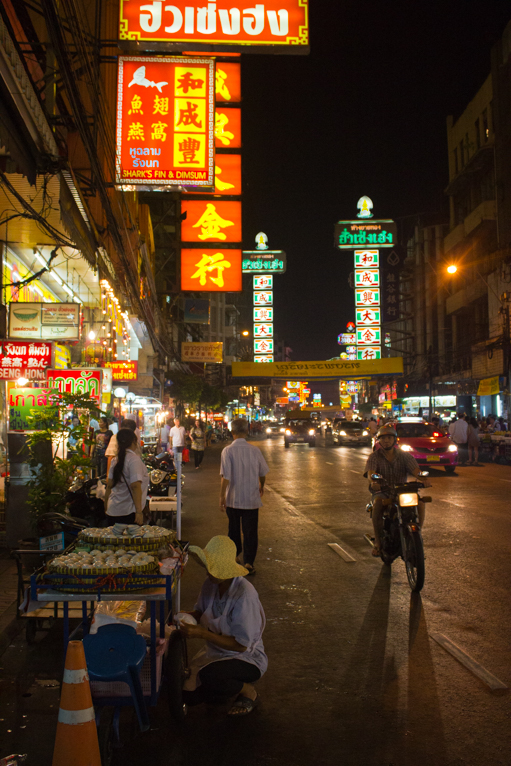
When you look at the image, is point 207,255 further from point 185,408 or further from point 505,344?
point 185,408

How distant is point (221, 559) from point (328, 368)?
1572 inches

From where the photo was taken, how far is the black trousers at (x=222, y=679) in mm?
3840

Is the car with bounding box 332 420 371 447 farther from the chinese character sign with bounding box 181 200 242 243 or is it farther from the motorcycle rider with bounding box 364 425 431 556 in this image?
the motorcycle rider with bounding box 364 425 431 556

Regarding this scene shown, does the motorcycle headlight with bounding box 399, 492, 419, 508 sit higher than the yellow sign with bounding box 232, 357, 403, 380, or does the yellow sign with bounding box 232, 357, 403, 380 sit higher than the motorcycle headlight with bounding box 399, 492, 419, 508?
the yellow sign with bounding box 232, 357, 403, 380

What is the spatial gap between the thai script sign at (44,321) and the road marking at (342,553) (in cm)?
586

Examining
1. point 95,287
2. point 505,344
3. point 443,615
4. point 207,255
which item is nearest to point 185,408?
point 505,344

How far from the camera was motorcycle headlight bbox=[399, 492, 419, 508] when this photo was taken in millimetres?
6891

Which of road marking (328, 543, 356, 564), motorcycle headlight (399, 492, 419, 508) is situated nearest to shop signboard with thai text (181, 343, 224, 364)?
road marking (328, 543, 356, 564)

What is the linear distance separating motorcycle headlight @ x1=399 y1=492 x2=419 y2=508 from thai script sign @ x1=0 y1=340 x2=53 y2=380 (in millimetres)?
5870

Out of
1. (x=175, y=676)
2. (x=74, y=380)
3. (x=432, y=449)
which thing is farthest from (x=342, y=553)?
(x=432, y=449)

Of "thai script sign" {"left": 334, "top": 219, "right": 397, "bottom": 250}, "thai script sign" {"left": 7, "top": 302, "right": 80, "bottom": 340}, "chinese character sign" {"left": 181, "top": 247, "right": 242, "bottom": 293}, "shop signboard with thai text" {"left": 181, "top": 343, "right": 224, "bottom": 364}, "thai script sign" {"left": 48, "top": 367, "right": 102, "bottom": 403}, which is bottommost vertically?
"thai script sign" {"left": 48, "top": 367, "right": 102, "bottom": 403}

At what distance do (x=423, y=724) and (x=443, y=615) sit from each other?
2.23 m

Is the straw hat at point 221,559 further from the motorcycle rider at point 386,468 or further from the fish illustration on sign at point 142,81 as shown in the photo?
the fish illustration on sign at point 142,81

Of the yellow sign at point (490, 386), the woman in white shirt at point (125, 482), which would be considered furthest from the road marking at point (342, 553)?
the yellow sign at point (490, 386)
